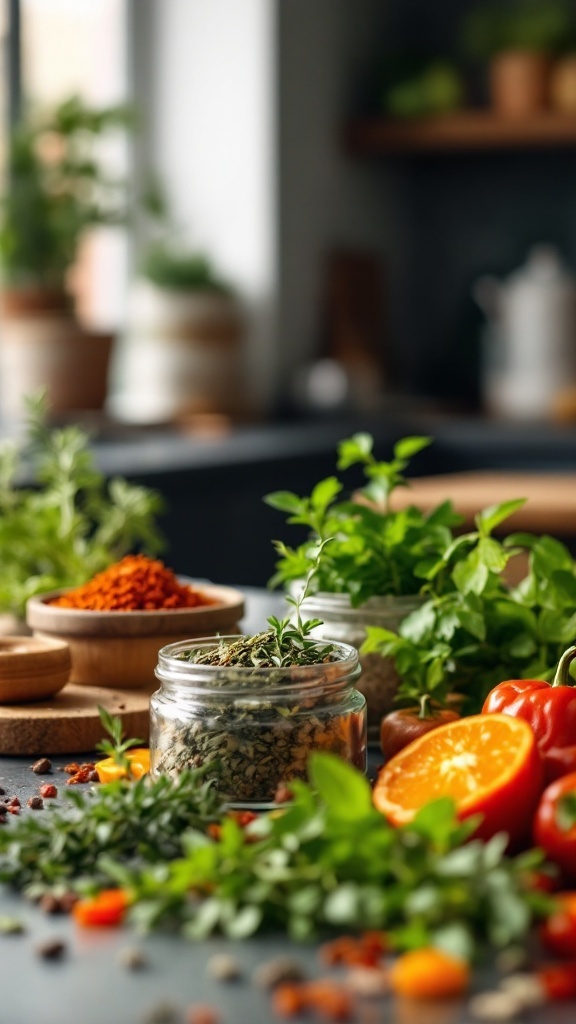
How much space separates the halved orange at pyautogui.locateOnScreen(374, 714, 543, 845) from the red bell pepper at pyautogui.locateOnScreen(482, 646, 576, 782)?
4 cm

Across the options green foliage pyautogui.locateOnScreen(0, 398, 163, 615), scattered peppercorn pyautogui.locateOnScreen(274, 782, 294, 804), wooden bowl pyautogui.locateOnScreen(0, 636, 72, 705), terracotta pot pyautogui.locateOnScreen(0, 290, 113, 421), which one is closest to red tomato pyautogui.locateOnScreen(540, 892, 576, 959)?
scattered peppercorn pyautogui.locateOnScreen(274, 782, 294, 804)

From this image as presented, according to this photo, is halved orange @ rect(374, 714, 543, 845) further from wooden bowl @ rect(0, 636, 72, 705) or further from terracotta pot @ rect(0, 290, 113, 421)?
terracotta pot @ rect(0, 290, 113, 421)

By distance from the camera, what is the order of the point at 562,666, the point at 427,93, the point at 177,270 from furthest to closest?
the point at 427,93 < the point at 177,270 < the point at 562,666

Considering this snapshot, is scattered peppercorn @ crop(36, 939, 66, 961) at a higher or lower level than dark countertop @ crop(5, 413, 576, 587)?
higher

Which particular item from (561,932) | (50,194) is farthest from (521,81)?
(561,932)

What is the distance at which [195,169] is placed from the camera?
14.3ft

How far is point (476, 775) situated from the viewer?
3.07 ft

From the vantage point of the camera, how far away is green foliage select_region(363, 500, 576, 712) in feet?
3.92

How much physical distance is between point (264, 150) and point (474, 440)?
1067 mm

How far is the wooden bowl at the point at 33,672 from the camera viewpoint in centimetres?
129

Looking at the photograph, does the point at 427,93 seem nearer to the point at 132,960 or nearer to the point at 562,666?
the point at 562,666

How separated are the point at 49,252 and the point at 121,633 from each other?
2536mm

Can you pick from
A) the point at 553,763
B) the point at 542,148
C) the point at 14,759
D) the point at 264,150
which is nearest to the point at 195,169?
the point at 264,150

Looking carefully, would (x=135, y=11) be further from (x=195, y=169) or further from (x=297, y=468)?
(x=297, y=468)
